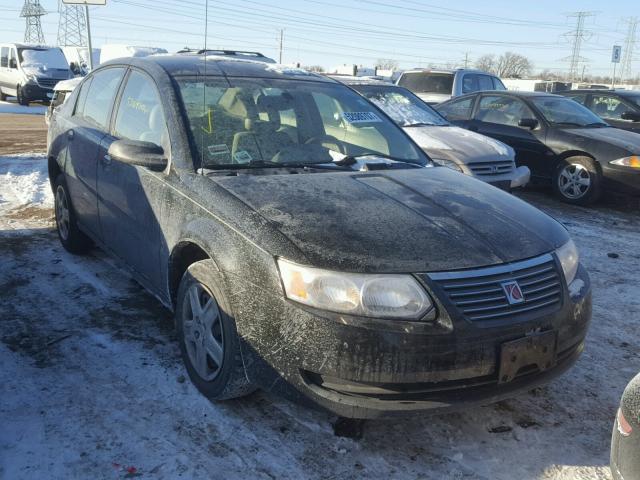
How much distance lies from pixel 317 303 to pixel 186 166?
1.24 metres

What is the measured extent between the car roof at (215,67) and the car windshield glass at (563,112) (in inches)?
226

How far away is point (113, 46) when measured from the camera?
28.8 metres

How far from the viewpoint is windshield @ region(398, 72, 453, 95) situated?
1312cm

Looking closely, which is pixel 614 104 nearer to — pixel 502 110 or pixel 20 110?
pixel 502 110

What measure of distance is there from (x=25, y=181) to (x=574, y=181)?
290 inches

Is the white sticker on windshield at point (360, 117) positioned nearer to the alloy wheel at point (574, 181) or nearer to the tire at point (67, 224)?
the tire at point (67, 224)

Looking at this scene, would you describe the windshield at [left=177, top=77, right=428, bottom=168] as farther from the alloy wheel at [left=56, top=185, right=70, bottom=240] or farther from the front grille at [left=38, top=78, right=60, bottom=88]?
the front grille at [left=38, top=78, right=60, bottom=88]

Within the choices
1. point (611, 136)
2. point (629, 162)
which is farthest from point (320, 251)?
point (611, 136)

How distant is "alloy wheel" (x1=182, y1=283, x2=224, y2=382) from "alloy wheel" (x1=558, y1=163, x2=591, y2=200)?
680cm

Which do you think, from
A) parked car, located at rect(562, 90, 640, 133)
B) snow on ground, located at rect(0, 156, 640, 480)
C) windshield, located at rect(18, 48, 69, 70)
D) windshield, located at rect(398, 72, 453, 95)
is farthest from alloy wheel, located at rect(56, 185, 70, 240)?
windshield, located at rect(18, 48, 69, 70)

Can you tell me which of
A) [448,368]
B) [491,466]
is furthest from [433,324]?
[491,466]

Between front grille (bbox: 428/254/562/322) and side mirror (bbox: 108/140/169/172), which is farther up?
side mirror (bbox: 108/140/169/172)

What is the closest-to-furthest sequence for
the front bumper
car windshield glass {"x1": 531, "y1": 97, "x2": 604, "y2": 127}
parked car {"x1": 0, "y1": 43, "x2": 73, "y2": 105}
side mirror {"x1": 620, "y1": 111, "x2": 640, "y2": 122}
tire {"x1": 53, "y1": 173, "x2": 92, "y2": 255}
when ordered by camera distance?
the front bumper → tire {"x1": 53, "y1": 173, "x2": 92, "y2": 255} → car windshield glass {"x1": 531, "y1": 97, "x2": 604, "y2": 127} → side mirror {"x1": 620, "y1": 111, "x2": 640, "y2": 122} → parked car {"x1": 0, "y1": 43, "x2": 73, "y2": 105}

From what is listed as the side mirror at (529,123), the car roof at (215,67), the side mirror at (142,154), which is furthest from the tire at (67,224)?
the side mirror at (529,123)
